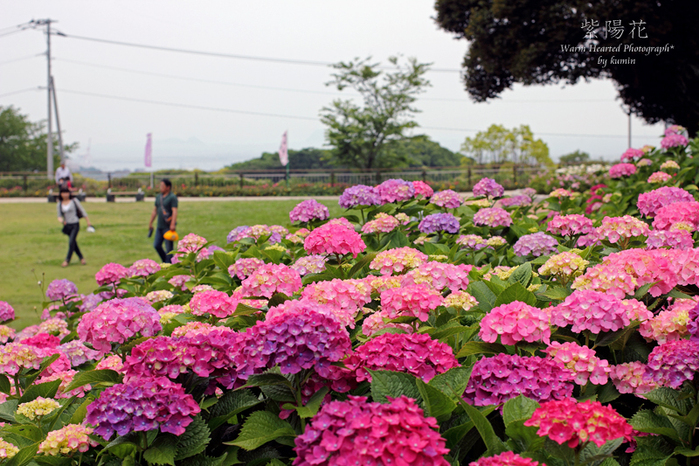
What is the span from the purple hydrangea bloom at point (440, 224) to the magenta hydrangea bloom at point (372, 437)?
2292mm

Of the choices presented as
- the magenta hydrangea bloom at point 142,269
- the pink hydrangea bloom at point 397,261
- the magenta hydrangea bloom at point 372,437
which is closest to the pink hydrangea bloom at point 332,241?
the pink hydrangea bloom at point 397,261

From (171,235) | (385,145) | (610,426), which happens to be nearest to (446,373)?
(610,426)

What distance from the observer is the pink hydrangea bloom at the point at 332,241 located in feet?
8.71

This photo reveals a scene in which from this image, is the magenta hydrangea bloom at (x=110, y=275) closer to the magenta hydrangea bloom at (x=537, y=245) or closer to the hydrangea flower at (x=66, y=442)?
the hydrangea flower at (x=66, y=442)

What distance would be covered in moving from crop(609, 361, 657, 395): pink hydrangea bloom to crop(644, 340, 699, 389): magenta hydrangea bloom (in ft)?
0.08

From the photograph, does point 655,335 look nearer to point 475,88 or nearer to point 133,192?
point 475,88

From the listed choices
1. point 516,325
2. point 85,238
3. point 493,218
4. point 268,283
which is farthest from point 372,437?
point 85,238

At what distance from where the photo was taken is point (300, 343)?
1.38 metres

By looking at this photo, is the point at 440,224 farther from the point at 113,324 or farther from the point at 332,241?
the point at 113,324

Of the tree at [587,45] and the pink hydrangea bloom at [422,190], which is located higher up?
the tree at [587,45]

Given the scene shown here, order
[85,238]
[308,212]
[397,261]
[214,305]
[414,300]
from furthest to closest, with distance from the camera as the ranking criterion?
[85,238]
[308,212]
[397,261]
[214,305]
[414,300]

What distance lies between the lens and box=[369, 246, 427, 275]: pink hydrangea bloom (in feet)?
7.88

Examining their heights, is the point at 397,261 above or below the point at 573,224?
below

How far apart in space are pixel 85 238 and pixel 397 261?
38.9ft
